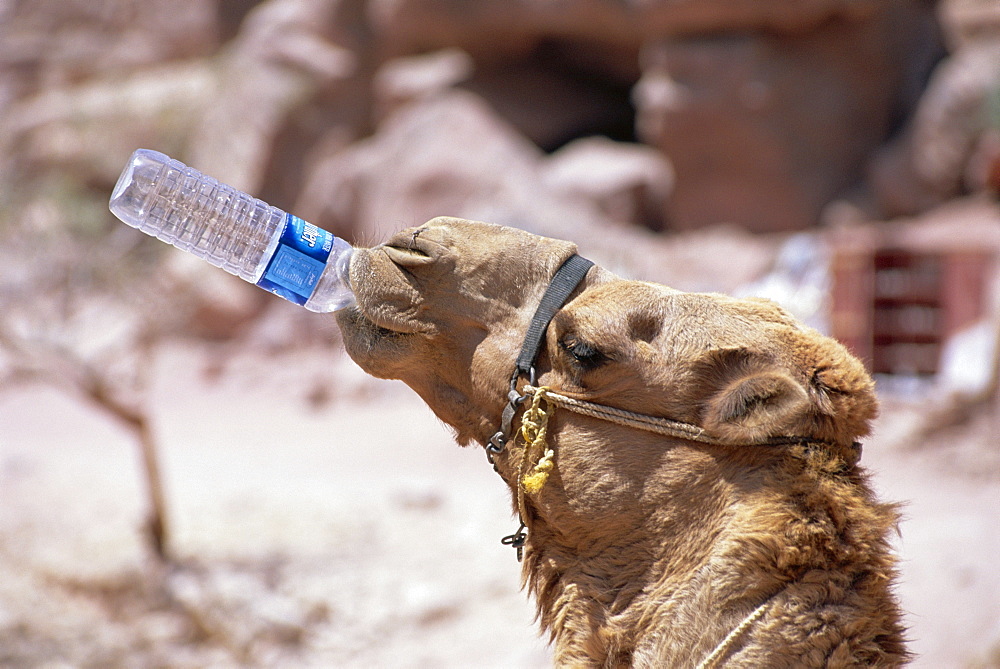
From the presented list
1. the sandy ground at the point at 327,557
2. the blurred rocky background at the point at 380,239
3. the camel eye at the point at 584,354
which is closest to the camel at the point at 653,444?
the camel eye at the point at 584,354

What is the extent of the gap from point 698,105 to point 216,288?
32.2 feet

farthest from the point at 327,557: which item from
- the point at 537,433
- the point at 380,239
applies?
the point at 537,433

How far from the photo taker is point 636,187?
1587cm

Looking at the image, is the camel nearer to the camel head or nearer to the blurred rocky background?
the camel head

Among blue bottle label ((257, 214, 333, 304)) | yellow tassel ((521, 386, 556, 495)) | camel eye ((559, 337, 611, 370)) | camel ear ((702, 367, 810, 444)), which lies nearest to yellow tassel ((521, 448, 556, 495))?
yellow tassel ((521, 386, 556, 495))

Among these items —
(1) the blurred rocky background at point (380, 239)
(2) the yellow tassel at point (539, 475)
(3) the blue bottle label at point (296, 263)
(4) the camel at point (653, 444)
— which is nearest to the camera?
(4) the camel at point (653, 444)

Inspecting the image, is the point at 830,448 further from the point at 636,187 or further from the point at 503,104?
the point at 503,104

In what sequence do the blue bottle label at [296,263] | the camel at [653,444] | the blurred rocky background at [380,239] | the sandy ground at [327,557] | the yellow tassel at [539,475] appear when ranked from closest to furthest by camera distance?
1. the camel at [653,444]
2. the yellow tassel at [539,475]
3. the blue bottle label at [296,263]
4. the sandy ground at [327,557]
5. the blurred rocky background at [380,239]

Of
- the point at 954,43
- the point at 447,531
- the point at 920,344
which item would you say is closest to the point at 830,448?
the point at 447,531

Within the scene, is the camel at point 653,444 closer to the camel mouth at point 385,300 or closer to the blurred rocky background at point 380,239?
the camel mouth at point 385,300

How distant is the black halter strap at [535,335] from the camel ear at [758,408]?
0.44 metres

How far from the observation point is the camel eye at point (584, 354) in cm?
216

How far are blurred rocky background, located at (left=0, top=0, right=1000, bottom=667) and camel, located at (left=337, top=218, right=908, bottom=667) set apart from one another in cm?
55

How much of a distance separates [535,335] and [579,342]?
4.3 inches
